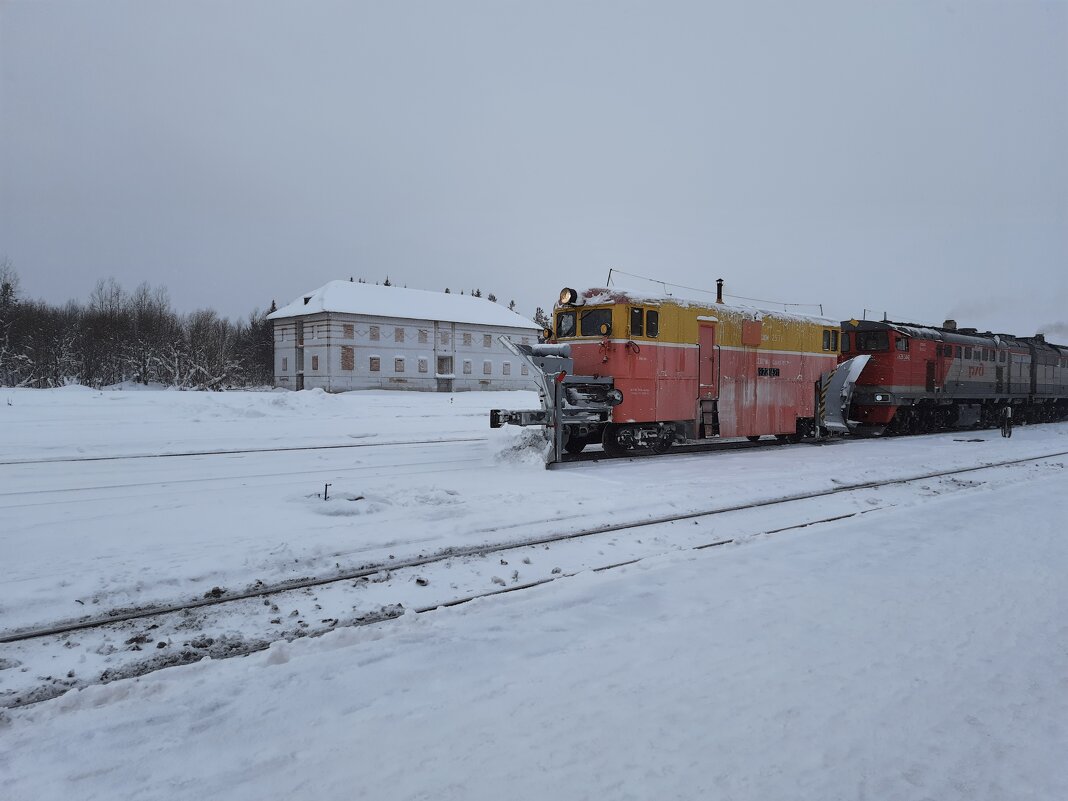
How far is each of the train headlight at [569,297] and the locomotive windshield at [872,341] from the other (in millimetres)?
Result: 11709

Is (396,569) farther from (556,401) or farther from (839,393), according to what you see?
(839,393)

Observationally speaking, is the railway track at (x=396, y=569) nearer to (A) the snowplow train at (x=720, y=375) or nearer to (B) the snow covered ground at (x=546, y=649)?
(B) the snow covered ground at (x=546, y=649)

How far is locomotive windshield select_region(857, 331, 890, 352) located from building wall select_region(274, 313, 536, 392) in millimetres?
31320

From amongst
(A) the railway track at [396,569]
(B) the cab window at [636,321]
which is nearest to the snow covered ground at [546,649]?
(A) the railway track at [396,569]

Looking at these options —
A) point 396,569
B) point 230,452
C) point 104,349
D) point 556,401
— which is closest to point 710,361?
point 556,401

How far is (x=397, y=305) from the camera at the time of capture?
5416 cm

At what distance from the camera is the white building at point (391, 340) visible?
167 ft

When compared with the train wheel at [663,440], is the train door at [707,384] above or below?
above

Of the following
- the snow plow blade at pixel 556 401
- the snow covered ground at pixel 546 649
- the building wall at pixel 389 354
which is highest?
the building wall at pixel 389 354

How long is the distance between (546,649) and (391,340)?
5050cm

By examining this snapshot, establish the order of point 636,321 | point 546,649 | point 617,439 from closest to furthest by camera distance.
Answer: point 546,649 → point 636,321 → point 617,439

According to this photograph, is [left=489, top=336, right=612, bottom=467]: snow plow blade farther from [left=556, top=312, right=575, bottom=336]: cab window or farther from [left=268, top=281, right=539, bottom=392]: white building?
[left=268, top=281, right=539, bottom=392]: white building

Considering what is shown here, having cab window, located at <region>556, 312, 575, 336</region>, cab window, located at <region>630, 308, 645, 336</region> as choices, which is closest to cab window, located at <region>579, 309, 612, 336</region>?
cab window, located at <region>556, 312, 575, 336</region>

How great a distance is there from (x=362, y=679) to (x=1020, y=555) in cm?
637
